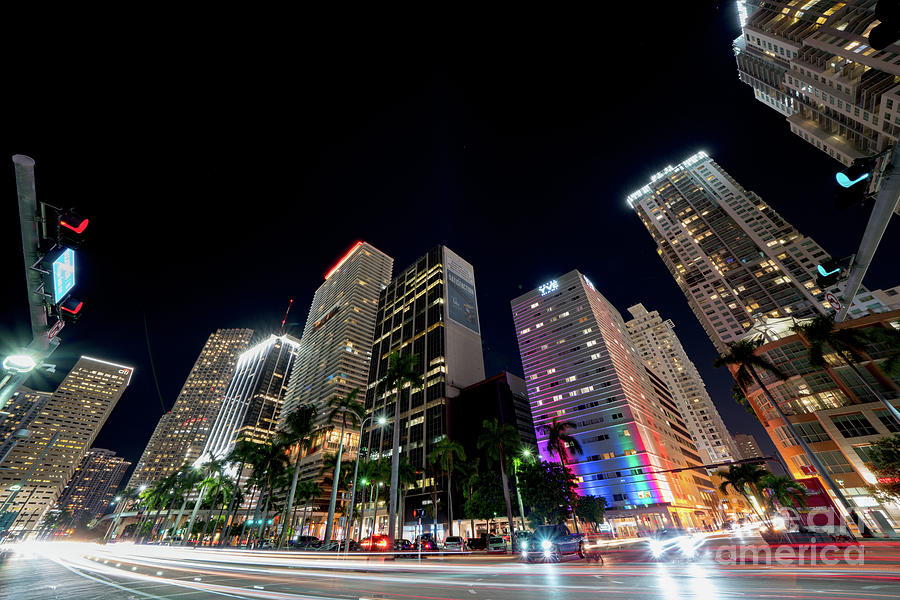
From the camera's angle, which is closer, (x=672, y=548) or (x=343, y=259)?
(x=672, y=548)

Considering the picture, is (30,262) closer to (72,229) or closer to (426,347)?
(72,229)

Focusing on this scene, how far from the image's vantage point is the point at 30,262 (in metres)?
11.1

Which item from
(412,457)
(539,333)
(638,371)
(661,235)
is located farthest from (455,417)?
(661,235)

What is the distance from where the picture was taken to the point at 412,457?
298 feet

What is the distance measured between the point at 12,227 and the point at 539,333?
11689 cm

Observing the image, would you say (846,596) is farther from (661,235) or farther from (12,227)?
(661,235)

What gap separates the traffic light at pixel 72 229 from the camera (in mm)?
9945

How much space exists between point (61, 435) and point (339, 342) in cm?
12919

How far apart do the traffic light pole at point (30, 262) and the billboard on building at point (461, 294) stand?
4016 inches

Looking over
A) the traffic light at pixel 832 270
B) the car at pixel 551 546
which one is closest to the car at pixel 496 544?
the car at pixel 551 546

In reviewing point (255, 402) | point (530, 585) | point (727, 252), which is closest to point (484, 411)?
point (530, 585)

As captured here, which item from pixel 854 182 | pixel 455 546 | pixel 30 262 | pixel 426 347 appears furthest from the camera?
pixel 426 347

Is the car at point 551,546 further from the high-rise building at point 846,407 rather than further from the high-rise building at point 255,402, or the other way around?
the high-rise building at point 255,402

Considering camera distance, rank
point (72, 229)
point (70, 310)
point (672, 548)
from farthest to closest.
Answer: point (672, 548) → point (70, 310) → point (72, 229)
